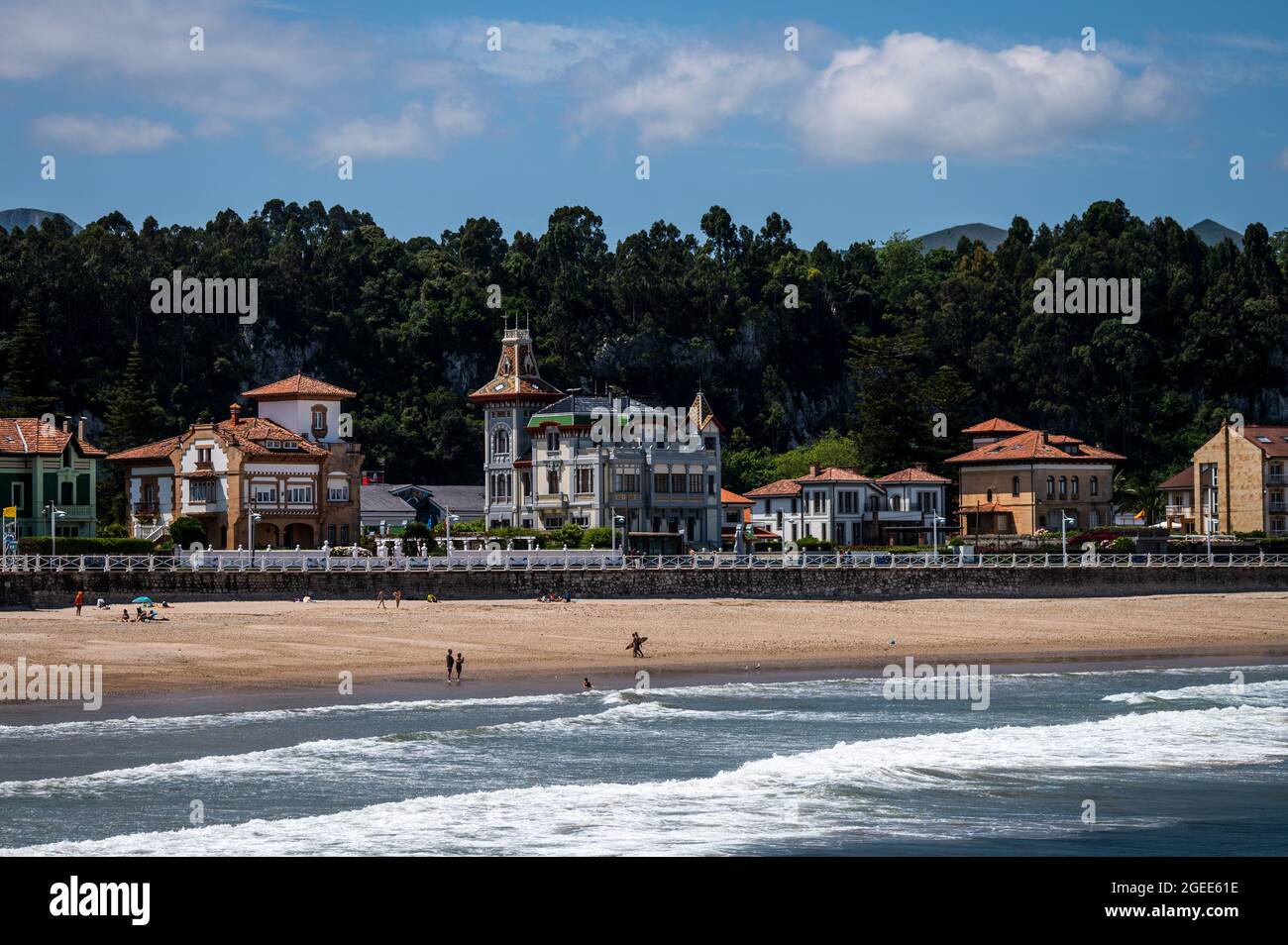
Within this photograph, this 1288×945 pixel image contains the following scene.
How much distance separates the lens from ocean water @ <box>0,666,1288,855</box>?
21.9 metres

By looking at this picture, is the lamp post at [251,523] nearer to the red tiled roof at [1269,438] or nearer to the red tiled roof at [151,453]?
the red tiled roof at [151,453]

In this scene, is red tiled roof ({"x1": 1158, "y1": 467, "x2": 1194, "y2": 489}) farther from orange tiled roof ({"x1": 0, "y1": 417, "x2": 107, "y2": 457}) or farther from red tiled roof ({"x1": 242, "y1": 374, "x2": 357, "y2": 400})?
orange tiled roof ({"x1": 0, "y1": 417, "x2": 107, "y2": 457})

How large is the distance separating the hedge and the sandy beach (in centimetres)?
811

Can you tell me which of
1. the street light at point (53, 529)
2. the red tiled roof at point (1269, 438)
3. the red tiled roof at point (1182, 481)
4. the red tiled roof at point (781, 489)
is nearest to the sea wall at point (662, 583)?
the street light at point (53, 529)

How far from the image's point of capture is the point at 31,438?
71.0 metres

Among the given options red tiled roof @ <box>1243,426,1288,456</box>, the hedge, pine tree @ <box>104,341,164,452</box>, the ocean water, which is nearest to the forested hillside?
pine tree @ <box>104,341,164,452</box>

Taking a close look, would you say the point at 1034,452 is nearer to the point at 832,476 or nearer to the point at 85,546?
the point at 832,476

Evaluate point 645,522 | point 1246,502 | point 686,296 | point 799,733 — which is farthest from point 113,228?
point 799,733

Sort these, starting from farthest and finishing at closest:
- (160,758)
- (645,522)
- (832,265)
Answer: (832,265), (645,522), (160,758)

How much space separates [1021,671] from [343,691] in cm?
2000

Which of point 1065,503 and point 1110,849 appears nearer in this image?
point 1110,849

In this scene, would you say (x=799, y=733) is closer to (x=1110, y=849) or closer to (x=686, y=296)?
(x=1110, y=849)

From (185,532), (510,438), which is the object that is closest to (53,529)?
(185,532)
